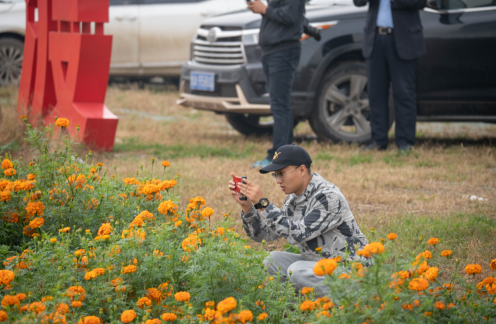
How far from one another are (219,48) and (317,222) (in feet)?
14.6

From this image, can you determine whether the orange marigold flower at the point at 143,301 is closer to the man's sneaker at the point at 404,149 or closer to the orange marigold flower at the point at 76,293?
the orange marigold flower at the point at 76,293

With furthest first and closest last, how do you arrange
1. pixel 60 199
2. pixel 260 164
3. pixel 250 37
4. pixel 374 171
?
pixel 250 37 < pixel 260 164 < pixel 374 171 < pixel 60 199

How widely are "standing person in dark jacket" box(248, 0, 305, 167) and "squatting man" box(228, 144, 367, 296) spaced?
257 centimetres

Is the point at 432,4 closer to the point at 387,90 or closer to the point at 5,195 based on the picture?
the point at 387,90

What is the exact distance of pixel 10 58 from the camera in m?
9.77

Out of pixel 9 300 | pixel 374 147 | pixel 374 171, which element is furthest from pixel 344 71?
pixel 9 300

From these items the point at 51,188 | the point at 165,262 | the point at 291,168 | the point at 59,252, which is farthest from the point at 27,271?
the point at 291,168

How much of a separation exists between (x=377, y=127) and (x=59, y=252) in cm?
457

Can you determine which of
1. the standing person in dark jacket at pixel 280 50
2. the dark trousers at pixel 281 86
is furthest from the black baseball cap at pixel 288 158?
the dark trousers at pixel 281 86

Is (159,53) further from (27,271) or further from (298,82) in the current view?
(27,271)

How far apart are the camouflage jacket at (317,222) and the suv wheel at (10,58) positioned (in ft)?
25.7

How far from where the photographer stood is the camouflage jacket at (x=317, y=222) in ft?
9.50

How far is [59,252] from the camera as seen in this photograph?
257 centimetres

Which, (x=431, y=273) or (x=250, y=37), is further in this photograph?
(x=250, y=37)
